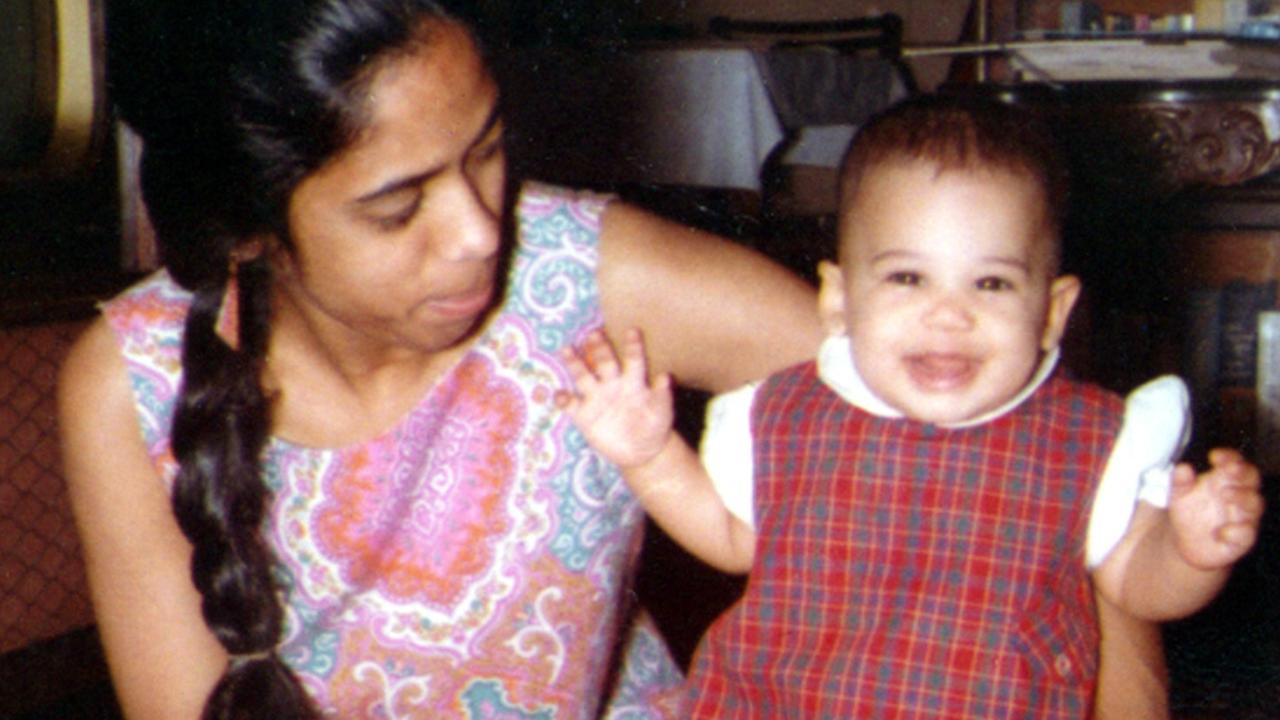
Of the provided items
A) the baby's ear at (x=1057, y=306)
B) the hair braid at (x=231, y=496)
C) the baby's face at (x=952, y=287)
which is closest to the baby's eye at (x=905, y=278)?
the baby's face at (x=952, y=287)

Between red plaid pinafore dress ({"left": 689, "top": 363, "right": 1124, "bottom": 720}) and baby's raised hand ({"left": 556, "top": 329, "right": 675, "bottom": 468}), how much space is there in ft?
0.34

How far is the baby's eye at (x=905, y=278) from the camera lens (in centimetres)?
106

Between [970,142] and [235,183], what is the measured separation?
60 cm

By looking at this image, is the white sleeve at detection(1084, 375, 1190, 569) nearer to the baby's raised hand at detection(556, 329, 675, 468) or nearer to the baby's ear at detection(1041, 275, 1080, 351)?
the baby's ear at detection(1041, 275, 1080, 351)

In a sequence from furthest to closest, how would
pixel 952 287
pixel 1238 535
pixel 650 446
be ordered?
pixel 650 446
pixel 952 287
pixel 1238 535

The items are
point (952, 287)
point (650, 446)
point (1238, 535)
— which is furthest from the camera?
point (650, 446)

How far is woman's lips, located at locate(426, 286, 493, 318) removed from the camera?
1098 mm

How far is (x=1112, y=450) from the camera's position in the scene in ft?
3.52

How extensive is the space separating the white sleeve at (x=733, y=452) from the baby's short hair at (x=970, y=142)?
8.6 inches

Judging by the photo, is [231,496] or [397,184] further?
[231,496]

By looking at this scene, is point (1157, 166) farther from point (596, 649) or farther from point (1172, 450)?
point (596, 649)

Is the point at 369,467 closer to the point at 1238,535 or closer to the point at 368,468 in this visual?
the point at 368,468

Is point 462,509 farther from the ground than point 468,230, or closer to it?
closer to it

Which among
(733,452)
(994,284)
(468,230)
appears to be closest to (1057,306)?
(994,284)
